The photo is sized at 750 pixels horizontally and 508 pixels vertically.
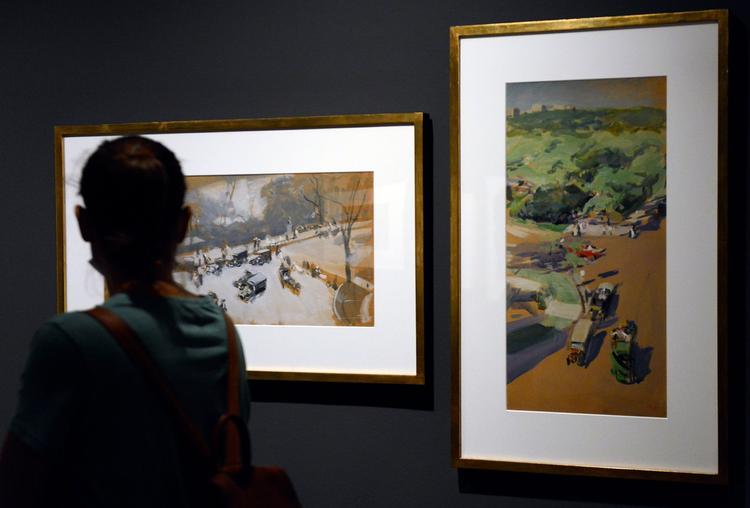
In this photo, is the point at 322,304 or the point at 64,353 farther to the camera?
the point at 322,304

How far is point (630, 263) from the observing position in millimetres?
1527

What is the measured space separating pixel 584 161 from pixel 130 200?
987mm

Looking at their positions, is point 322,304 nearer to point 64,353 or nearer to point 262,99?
point 262,99

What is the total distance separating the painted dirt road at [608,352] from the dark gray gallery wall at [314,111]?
153 mm

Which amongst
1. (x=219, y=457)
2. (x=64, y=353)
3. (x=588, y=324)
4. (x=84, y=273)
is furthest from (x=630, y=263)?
(x=84, y=273)

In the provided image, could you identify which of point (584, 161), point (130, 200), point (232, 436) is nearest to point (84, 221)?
point (130, 200)

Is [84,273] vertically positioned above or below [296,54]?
below

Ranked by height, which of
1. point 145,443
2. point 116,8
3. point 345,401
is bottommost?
point 345,401

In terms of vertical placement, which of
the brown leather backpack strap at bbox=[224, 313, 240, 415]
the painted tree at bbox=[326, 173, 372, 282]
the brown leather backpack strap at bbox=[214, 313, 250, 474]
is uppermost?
the painted tree at bbox=[326, 173, 372, 282]

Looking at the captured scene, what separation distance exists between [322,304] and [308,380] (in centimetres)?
17

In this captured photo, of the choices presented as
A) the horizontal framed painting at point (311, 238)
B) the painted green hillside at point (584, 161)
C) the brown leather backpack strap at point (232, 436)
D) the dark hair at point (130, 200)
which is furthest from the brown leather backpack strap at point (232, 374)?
the painted green hillside at point (584, 161)

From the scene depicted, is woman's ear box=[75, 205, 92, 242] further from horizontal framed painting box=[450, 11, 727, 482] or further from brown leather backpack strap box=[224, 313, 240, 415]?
horizontal framed painting box=[450, 11, 727, 482]

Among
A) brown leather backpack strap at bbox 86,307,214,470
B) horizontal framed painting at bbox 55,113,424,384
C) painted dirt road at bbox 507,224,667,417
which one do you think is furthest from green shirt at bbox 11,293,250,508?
painted dirt road at bbox 507,224,667,417

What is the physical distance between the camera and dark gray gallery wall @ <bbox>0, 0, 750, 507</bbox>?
1.57 m
